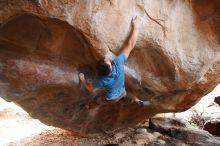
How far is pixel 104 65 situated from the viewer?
15.3 feet

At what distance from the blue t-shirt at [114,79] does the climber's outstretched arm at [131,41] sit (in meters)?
0.11

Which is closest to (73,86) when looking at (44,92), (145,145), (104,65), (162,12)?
(44,92)

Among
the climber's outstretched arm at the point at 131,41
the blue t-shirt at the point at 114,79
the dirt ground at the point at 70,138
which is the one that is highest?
the climber's outstretched arm at the point at 131,41

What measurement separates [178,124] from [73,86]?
3362 millimetres

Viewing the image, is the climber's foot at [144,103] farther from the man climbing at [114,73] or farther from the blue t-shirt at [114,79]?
the blue t-shirt at [114,79]

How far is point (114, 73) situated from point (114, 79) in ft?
0.46

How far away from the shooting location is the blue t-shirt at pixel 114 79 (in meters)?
4.78

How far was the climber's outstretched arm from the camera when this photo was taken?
16.3 feet

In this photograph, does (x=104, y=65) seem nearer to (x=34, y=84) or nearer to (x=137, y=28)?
(x=137, y=28)

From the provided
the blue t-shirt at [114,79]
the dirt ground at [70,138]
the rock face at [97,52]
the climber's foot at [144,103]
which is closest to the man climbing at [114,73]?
the blue t-shirt at [114,79]

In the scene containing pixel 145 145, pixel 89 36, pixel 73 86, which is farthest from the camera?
pixel 145 145

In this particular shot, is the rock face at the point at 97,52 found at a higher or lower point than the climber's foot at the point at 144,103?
higher

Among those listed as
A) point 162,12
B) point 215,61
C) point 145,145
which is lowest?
point 145,145

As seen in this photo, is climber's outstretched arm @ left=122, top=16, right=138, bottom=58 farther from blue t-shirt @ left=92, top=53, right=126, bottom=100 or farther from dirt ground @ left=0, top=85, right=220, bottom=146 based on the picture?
dirt ground @ left=0, top=85, right=220, bottom=146
